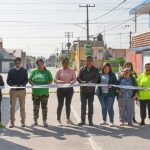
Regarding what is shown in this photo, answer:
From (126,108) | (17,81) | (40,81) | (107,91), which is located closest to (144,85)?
(126,108)

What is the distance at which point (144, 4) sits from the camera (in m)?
28.2

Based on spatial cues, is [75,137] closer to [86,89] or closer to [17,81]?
[86,89]

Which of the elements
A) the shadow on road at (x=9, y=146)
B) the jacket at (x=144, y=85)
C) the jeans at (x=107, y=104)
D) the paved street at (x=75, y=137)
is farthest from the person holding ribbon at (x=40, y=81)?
the shadow on road at (x=9, y=146)

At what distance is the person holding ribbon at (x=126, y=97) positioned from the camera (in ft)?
43.0

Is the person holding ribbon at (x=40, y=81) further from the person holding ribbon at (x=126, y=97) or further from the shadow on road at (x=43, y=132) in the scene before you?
the person holding ribbon at (x=126, y=97)

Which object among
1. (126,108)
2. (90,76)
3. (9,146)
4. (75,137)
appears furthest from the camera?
(126,108)

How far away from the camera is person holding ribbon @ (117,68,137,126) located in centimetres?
1311

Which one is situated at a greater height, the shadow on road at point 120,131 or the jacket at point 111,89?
the jacket at point 111,89

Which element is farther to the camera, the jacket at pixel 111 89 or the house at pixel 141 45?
the house at pixel 141 45

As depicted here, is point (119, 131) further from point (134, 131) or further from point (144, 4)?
point (144, 4)

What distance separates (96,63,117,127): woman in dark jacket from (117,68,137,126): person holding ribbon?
0.26 metres

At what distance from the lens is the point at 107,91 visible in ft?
42.6

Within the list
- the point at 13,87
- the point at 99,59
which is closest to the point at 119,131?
the point at 13,87

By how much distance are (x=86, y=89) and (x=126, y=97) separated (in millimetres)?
1114
